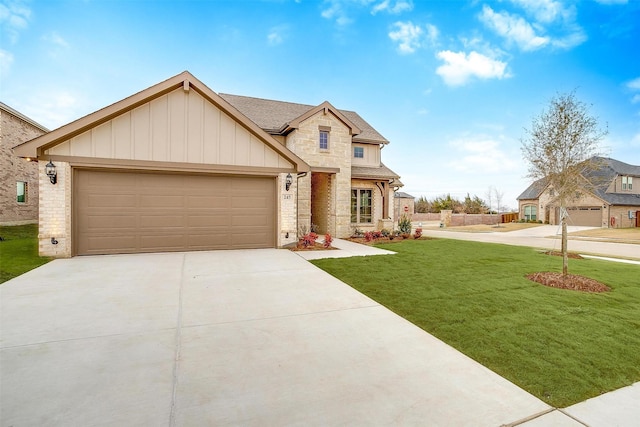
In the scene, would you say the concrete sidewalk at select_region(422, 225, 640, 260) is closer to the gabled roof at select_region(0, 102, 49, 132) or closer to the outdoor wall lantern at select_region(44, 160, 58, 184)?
Result: the outdoor wall lantern at select_region(44, 160, 58, 184)

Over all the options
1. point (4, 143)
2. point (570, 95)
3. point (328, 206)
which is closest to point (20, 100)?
point (4, 143)

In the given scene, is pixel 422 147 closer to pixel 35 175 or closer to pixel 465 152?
pixel 465 152

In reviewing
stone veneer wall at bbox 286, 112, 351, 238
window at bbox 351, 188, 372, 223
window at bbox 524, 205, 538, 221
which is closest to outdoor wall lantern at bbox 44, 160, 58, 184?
stone veneer wall at bbox 286, 112, 351, 238

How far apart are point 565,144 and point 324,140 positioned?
33.8 ft

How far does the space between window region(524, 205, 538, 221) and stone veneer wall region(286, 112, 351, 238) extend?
94.3ft

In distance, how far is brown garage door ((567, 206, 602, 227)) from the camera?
2741cm

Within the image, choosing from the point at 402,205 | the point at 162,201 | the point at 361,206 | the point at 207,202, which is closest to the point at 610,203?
the point at 402,205

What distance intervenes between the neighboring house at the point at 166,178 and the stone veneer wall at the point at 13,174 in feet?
44.8

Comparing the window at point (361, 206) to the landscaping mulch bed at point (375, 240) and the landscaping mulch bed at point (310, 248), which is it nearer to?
the landscaping mulch bed at point (375, 240)

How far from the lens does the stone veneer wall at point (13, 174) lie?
16742 millimetres

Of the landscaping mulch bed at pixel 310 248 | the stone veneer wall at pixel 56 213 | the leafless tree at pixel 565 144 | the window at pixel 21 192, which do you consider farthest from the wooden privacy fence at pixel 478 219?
the window at pixel 21 192

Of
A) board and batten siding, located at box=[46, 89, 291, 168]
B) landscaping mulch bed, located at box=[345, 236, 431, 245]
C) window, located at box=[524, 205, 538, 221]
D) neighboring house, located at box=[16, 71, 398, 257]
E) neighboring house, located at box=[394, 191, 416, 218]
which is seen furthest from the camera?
neighboring house, located at box=[394, 191, 416, 218]

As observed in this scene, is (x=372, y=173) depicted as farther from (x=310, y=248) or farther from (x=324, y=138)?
(x=310, y=248)

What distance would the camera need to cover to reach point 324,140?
49.1ft
